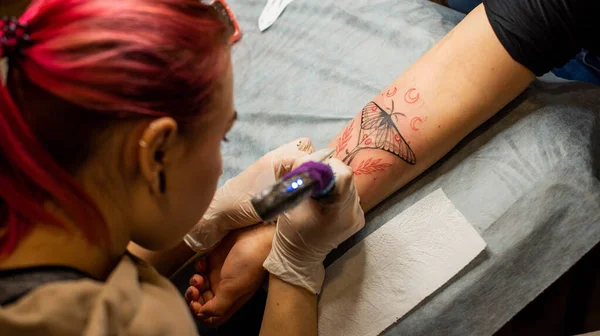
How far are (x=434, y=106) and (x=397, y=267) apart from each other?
1.07 feet

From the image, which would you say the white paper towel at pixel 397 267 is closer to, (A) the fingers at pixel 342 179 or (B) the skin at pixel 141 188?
(A) the fingers at pixel 342 179

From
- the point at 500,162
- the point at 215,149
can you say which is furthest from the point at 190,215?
the point at 500,162

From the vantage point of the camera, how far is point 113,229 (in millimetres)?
654

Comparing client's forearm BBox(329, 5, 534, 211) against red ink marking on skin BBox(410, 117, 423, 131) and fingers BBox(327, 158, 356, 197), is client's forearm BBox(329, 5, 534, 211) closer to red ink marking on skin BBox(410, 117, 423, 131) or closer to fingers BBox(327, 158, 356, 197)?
red ink marking on skin BBox(410, 117, 423, 131)

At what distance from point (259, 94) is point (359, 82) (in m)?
0.29

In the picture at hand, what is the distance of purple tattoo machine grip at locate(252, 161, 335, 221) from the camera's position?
28.3 inches

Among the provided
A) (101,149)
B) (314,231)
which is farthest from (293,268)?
(101,149)

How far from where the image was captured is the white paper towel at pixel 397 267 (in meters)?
0.95

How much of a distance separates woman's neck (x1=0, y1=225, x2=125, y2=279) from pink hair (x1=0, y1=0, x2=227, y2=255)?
0.03 ft

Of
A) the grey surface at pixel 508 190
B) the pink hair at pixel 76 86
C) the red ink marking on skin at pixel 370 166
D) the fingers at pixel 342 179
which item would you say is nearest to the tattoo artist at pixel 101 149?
the pink hair at pixel 76 86

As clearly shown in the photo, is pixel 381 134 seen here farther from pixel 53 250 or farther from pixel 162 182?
pixel 53 250

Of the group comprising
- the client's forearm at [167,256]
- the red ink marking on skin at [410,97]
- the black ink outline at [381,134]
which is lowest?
the client's forearm at [167,256]

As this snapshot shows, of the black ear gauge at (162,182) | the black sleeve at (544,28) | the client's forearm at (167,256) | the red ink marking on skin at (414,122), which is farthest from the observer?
the client's forearm at (167,256)

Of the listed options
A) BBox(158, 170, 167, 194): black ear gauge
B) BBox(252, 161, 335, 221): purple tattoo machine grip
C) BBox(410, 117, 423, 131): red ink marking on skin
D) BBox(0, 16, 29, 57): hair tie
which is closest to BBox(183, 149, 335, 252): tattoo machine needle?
BBox(252, 161, 335, 221): purple tattoo machine grip
